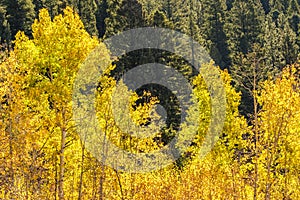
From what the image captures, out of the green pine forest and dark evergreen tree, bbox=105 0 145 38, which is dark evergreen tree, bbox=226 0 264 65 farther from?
the green pine forest

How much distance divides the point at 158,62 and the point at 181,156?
1304 cm

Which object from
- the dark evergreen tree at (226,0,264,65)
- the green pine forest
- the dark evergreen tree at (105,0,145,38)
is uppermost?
the dark evergreen tree at (226,0,264,65)

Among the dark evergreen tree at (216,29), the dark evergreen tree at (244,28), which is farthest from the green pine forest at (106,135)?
the dark evergreen tree at (216,29)

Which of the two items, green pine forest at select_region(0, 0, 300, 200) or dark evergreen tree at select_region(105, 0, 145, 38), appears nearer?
green pine forest at select_region(0, 0, 300, 200)

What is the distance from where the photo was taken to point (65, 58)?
15898 mm

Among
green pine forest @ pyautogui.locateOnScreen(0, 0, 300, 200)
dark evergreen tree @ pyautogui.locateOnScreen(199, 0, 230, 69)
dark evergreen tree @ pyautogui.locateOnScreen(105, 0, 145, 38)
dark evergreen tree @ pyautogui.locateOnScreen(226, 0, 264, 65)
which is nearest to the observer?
green pine forest @ pyautogui.locateOnScreen(0, 0, 300, 200)

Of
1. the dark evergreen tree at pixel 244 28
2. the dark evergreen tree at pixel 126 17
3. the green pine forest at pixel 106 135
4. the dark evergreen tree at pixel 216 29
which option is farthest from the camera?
the dark evergreen tree at pixel 216 29

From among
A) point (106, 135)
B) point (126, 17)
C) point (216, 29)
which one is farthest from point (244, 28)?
point (106, 135)

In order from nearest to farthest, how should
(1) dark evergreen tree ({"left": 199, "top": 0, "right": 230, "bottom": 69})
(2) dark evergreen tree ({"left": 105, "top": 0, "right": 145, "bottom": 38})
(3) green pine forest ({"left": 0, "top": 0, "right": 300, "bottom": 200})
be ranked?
(3) green pine forest ({"left": 0, "top": 0, "right": 300, "bottom": 200}), (2) dark evergreen tree ({"left": 105, "top": 0, "right": 145, "bottom": 38}), (1) dark evergreen tree ({"left": 199, "top": 0, "right": 230, "bottom": 69})

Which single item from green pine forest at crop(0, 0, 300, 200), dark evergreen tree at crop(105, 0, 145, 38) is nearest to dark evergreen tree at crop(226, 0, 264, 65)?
dark evergreen tree at crop(105, 0, 145, 38)

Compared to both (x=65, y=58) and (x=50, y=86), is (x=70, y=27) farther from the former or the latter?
(x=50, y=86)

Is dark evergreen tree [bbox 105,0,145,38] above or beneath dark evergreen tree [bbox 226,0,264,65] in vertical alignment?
beneath

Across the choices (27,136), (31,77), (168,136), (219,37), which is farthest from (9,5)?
(27,136)

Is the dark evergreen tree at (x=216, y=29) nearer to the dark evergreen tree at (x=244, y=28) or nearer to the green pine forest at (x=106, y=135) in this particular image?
the dark evergreen tree at (x=244, y=28)
